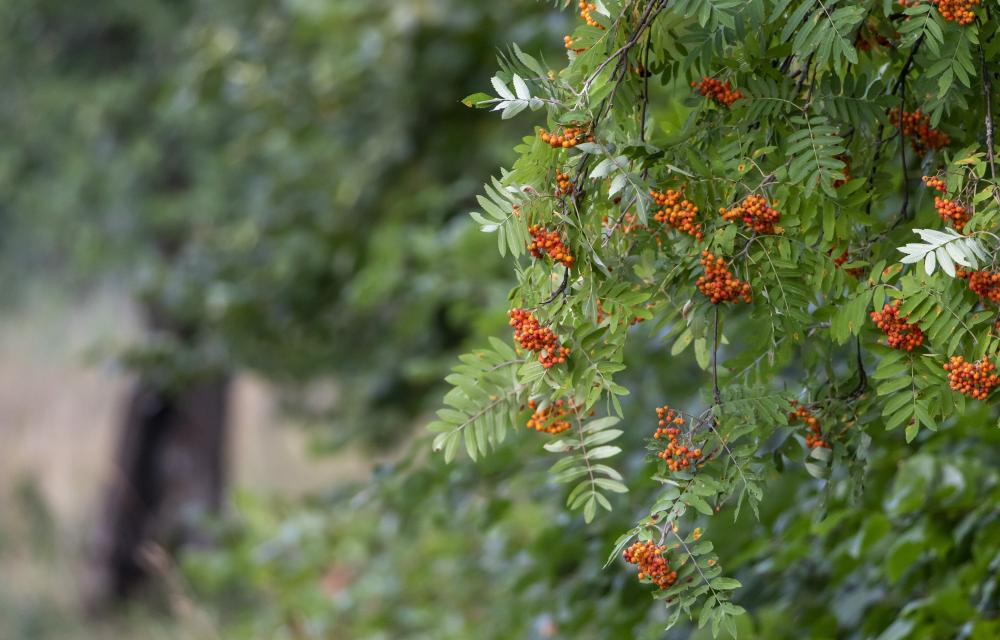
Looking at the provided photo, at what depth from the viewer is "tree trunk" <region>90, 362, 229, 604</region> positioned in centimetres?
804

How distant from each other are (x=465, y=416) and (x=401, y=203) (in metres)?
3.54

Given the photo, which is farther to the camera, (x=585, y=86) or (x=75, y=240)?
(x=75, y=240)

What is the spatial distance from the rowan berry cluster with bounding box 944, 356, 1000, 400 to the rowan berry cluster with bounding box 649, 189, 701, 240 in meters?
0.29

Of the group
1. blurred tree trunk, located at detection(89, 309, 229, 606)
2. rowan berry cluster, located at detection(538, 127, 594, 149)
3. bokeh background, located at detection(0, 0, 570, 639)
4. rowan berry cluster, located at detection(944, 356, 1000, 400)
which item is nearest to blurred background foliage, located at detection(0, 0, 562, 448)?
Answer: bokeh background, located at detection(0, 0, 570, 639)

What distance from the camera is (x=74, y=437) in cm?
1034

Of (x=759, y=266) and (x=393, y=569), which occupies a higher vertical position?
(x=759, y=266)

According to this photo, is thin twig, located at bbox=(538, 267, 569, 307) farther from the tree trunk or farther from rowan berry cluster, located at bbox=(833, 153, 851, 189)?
the tree trunk

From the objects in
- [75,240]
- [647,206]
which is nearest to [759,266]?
[647,206]

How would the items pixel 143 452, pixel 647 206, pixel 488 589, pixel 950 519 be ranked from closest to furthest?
pixel 647 206 < pixel 950 519 < pixel 488 589 < pixel 143 452

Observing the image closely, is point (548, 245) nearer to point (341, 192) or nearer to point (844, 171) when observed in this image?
point (844, 171)

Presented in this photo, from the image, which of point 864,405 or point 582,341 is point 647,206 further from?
point 864,405

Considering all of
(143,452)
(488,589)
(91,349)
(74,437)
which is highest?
(91,349)

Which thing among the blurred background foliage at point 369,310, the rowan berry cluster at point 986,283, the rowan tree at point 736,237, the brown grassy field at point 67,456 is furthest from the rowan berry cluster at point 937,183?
the brown grassy field at point 67,456

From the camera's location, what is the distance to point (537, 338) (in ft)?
3.94
